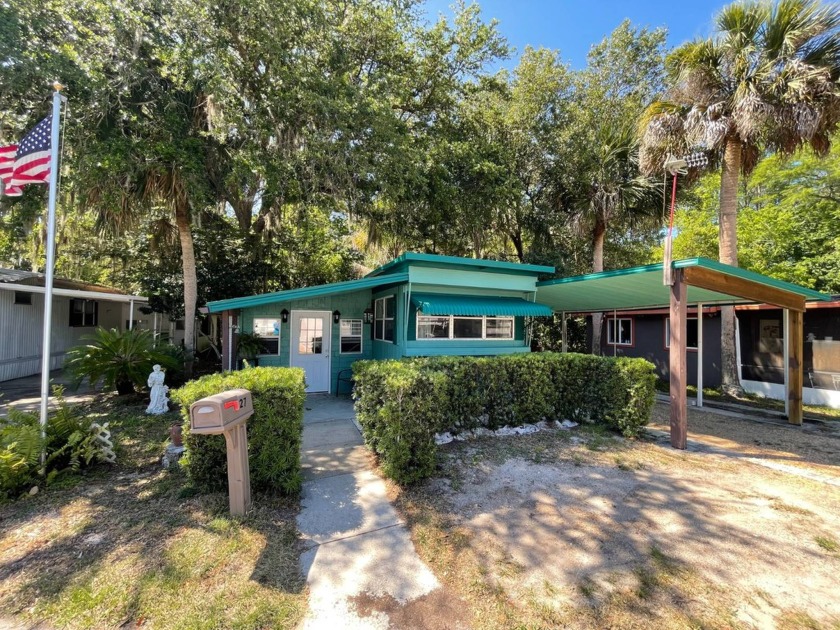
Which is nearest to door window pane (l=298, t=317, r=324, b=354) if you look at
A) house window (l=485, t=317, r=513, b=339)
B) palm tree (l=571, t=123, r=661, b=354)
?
house window (l=485, t=317, r=513, b=339)

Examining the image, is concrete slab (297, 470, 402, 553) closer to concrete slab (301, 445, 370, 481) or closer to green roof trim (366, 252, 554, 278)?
concrete slab (301, 445, 370, 481)

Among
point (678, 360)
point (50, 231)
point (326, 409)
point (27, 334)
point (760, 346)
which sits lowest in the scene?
point (326, 409)

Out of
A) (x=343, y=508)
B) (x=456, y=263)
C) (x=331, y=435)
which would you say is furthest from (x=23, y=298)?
(x=343, y=508)

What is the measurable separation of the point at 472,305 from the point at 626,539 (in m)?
5.83

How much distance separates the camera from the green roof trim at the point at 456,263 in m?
7.90

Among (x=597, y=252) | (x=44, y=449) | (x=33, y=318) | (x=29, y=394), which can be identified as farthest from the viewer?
(x=597, y=252)

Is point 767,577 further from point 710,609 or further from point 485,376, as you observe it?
point 485,376

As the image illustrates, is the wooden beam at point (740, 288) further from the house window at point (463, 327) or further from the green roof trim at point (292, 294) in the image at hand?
the green roof trim at point (292, 294)

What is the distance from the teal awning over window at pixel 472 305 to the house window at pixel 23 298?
10.9m

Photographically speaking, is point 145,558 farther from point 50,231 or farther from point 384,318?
point 384,318

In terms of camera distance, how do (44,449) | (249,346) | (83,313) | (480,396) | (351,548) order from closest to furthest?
(351,548) → (44,449) → (480,396) → (249,346) → (83,313)

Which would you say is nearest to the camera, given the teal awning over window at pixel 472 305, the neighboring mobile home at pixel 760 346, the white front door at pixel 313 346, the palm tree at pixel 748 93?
the palm tree at pixel 748 93

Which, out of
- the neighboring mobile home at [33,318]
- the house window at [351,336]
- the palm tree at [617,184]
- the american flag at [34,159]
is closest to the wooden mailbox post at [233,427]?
the american flag at [34,159]

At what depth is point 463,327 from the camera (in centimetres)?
919
